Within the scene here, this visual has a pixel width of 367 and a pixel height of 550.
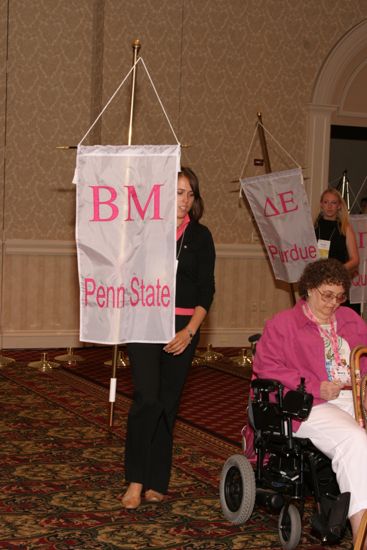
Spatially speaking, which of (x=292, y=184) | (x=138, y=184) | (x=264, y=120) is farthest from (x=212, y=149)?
(x=138, y=184)

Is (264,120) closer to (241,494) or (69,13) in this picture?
(69,13)

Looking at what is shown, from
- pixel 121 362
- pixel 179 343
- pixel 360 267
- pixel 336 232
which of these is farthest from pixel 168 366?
pixel 360 267

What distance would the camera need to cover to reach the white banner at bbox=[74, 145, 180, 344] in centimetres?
482

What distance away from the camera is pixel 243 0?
1052 cm

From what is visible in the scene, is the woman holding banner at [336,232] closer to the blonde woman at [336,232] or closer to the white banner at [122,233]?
the blonde woman at [336,232]

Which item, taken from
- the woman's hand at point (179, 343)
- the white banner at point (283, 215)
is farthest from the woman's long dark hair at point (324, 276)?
the white banner at point (283, 215)

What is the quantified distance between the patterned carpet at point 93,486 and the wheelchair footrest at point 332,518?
356 mm

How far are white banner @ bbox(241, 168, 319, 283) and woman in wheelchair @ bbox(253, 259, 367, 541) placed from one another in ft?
12.2

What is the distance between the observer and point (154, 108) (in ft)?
33.2

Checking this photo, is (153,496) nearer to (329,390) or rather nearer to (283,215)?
(329,390)

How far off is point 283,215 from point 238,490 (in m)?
4.30

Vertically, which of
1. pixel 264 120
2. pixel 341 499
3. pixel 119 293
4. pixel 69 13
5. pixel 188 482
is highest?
pixel 69 13

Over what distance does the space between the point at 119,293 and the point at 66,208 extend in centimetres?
510

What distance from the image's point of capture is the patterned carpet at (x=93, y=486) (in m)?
4.21
